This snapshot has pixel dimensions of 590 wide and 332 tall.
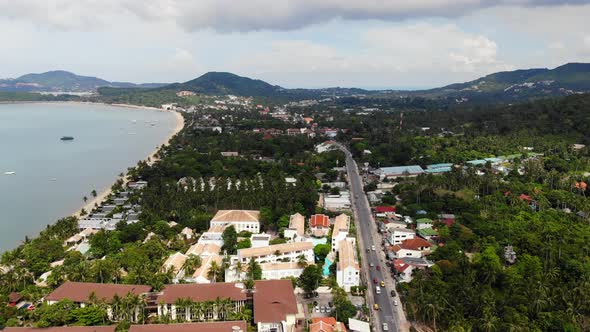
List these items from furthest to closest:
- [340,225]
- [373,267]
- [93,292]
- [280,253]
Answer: [340,225] < [373,267] < [280,253] < [93,292]

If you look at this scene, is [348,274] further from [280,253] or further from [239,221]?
[239,221]

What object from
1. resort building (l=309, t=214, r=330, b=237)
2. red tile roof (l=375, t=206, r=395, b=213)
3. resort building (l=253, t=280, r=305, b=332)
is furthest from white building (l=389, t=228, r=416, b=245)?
resort building (l=253, t=280, r=305, b=332)

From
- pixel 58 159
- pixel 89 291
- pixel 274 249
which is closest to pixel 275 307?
pixel 274 249

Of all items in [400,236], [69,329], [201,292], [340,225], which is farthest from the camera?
[340,225]

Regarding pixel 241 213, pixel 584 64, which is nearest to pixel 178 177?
pixel 241 213

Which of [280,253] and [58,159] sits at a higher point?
[58,159]

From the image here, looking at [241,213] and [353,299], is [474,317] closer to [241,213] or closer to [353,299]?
[353,299]

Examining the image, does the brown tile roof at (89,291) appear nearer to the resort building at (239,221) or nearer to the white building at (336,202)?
the resort building at (239,221)

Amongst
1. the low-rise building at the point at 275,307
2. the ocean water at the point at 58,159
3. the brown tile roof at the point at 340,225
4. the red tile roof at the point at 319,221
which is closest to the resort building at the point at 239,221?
the red tile roof at the point at 319,221
